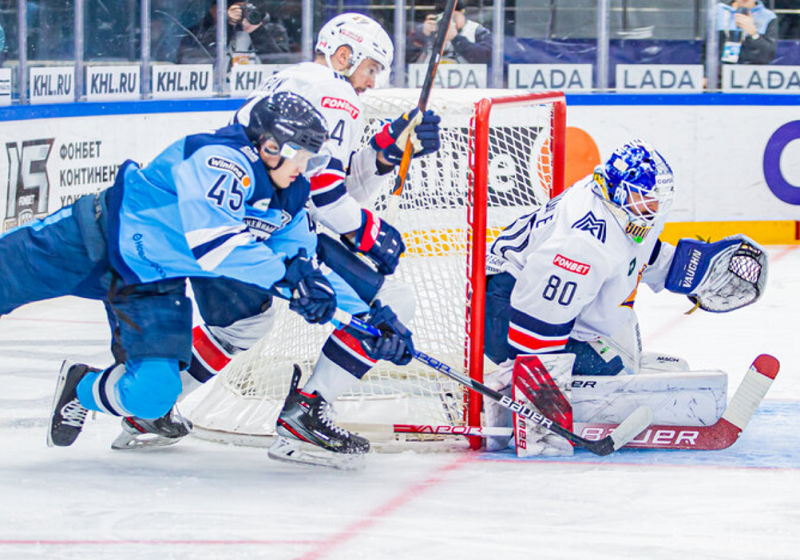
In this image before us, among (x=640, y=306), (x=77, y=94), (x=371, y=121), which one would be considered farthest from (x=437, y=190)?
(x=77, y=94)

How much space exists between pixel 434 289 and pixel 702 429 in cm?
81

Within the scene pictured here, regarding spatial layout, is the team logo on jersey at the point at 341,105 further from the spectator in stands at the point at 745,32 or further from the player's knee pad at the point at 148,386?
the spectator in stands at the point at 745,32

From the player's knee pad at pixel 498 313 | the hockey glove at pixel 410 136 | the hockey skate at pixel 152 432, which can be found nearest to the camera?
the hockey skate at pixel 152 432

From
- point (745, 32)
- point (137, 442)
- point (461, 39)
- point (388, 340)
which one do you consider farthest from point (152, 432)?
point (745, 32)

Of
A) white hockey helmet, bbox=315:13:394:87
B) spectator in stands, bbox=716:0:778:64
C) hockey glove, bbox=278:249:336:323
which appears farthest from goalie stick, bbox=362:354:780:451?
spectator in stands, bbox=716:0:778:64

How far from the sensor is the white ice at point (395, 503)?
2.28 meters

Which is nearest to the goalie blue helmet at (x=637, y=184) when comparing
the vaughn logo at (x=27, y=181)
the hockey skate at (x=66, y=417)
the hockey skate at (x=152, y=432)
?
the hockey skate at (x=152, y=432)

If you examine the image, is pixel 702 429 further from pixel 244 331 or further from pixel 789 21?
pixel 789 21

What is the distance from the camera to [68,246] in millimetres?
2680

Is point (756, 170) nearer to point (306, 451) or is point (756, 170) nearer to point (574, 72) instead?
point (574, 72)

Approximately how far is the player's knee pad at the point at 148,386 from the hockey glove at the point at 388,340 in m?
0.44

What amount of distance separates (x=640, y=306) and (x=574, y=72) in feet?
6.19

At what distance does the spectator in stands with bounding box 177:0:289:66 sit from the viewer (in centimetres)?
641

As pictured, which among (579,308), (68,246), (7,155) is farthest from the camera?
(7,155)
